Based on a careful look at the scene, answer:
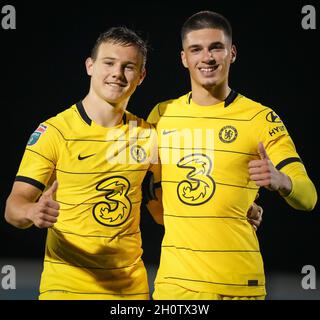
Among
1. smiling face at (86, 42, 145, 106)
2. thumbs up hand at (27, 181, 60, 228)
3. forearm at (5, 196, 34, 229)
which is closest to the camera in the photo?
thumbs up hand at (27, 181, 60, 228)

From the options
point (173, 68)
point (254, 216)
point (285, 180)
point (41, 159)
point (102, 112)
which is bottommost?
point (254, 216)

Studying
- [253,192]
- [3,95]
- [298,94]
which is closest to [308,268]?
[298,94]

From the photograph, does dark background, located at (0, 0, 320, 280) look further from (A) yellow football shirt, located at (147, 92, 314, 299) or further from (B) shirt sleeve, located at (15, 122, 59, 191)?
(B) shirt sleeve, located at (15, 122, 59, 191)

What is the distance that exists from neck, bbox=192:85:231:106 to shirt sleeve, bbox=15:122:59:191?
55cm

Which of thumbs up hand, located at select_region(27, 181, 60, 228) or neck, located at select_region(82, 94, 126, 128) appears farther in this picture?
neck, located at select_region(82, 94, 126, 128)

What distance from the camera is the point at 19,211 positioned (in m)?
2.27

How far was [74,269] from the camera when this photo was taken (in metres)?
2.41

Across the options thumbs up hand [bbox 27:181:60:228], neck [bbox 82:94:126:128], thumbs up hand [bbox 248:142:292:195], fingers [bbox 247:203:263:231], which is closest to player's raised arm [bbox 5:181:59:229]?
thumbs up hand [bbox 27:181:60:228]

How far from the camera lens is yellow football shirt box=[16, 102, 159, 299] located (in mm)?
2410

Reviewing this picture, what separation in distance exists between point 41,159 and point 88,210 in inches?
9.5

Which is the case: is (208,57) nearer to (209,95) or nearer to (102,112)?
(209,95)

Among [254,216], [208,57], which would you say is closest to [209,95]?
[208,57]

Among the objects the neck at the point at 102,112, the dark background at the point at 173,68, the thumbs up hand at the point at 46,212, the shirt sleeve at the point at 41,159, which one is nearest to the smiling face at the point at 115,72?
the neck at the point at 102,112

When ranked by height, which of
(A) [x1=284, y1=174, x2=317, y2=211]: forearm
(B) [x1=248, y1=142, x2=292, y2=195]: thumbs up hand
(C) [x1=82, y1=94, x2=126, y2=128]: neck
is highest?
(C) [x1=82, y1=94, x2=126, y2=128]: neck
